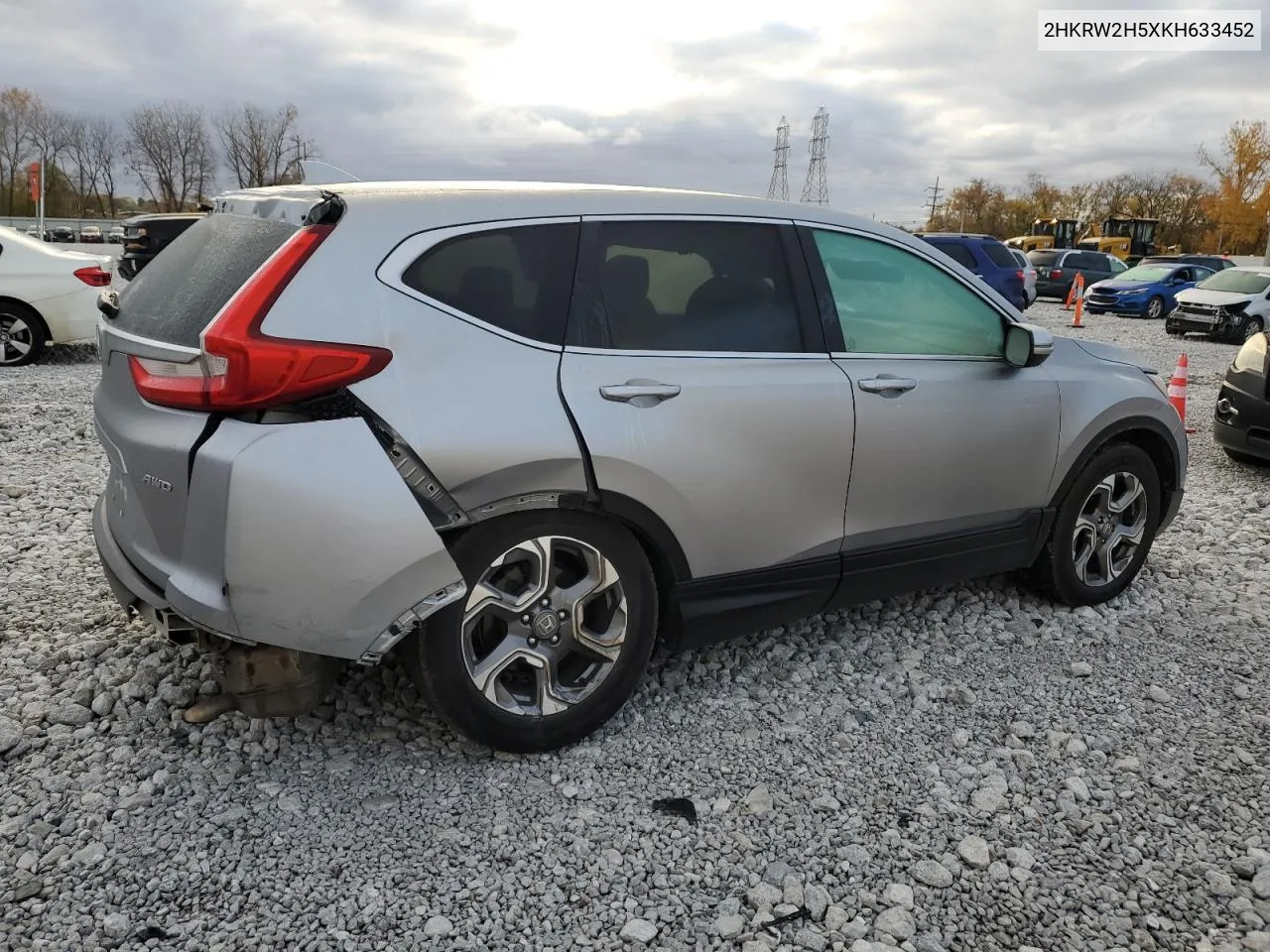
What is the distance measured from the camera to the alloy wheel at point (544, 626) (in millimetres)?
2908

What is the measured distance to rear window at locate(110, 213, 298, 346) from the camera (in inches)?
105

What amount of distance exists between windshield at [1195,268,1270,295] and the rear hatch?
21.4 m

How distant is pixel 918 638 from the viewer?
4086mm

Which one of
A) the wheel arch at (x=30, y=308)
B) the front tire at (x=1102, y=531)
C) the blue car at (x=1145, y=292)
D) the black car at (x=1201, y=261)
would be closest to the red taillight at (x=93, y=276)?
the wheel arch at (x=30, y=308)

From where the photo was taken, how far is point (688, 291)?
10.6ft

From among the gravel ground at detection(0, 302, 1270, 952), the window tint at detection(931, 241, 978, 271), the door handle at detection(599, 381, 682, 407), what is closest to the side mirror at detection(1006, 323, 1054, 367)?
the gravel ground at detection(0, 302, 1270, 952)

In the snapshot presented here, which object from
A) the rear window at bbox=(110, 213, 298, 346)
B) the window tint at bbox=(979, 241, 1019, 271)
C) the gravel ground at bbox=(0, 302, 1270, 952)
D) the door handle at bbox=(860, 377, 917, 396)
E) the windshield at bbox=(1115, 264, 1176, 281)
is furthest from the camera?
the windshield at bbox=(1115, 264, 1176, 281)

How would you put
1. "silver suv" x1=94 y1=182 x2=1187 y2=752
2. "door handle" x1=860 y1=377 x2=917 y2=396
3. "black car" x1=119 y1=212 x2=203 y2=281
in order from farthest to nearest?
"black car" x1=119 y1=212 x2=203 y2=281 → "door handle" x1=860 y1=377 x2=917 y2=396 → "silver suv" x1=94 y1=182 x2=1187 y2=752

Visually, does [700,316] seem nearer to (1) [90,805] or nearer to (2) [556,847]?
(2) [556,847]

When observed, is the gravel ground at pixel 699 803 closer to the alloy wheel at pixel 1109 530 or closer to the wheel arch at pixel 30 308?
the alloy wheel at pixel 1109 530

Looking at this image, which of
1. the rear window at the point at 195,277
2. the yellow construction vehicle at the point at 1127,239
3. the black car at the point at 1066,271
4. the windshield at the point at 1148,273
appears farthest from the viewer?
the yellow construction vehicle at the point at 1127,239

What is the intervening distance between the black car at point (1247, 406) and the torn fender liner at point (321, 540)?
21.7 ft

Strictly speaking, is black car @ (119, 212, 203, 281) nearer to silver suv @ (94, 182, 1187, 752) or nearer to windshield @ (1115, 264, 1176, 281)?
silver suv @ (94, 182, 1187, 752)

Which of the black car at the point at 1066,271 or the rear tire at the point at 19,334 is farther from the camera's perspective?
the black car at the point at 1066,271
